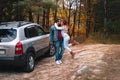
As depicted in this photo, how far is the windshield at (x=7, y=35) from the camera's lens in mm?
11938

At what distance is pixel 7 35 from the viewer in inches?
477

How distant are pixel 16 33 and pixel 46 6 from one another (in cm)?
820

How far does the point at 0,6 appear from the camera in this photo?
1995 centimetres

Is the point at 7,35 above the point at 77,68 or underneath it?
above

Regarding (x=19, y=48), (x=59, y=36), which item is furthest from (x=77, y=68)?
(x=19, y=48)

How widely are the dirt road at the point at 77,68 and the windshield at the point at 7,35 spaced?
52.9 inches

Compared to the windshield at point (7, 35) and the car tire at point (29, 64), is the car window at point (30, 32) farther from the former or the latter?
the car tire at point (29, 64)

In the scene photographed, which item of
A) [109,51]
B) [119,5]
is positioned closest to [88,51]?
[109,51]

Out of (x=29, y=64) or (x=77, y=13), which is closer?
(x=29, y=64)

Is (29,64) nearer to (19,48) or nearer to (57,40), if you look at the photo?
(19,48)

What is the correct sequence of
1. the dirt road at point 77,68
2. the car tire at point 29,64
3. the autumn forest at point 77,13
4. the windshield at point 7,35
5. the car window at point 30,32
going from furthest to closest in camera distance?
the autumn forest at point 77,13 → the car window at point 30,32 → the car tire at point 29,64 → the windshield at point 7,35 → the dirt road at point 77,68

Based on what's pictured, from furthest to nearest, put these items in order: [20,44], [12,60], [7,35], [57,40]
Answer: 1. [57,40]
2. [7,35]
3. [20,44]
4. [12,60]

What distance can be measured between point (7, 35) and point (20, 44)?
28.6 inches

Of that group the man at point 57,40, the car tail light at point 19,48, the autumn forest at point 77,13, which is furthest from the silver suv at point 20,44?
the autumn forest at point 77,13
